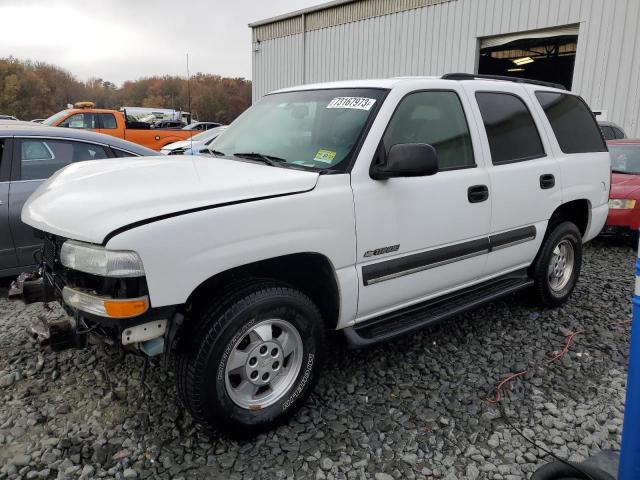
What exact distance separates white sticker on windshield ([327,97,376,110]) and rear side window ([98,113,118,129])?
12.7 meters

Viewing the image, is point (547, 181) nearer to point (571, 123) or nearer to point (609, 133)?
point (571, 123)

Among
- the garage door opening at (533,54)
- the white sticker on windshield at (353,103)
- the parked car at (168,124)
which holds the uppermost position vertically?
the garage door opening at (533,54)

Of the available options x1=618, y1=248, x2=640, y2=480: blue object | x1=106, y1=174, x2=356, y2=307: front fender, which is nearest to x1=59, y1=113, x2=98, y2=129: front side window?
x1=106, y1=174, x2=356, y2=307: front fender

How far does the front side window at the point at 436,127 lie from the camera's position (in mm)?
3131

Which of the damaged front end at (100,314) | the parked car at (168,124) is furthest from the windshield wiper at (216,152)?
the parked car at (168,124)

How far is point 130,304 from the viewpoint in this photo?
2160 mm

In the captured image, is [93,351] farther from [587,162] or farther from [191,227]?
[587,162]

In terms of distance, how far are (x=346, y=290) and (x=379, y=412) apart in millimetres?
778

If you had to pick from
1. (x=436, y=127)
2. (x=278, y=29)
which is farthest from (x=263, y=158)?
(x=278, y=29)

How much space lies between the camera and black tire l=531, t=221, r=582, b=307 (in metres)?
4.27

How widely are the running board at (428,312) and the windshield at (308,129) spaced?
989 mm

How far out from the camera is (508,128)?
12.5 ft

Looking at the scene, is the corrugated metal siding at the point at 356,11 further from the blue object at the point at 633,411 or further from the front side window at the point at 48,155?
the blue object at the point at 633,411

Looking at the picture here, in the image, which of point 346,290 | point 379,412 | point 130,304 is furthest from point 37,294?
point 379,412
